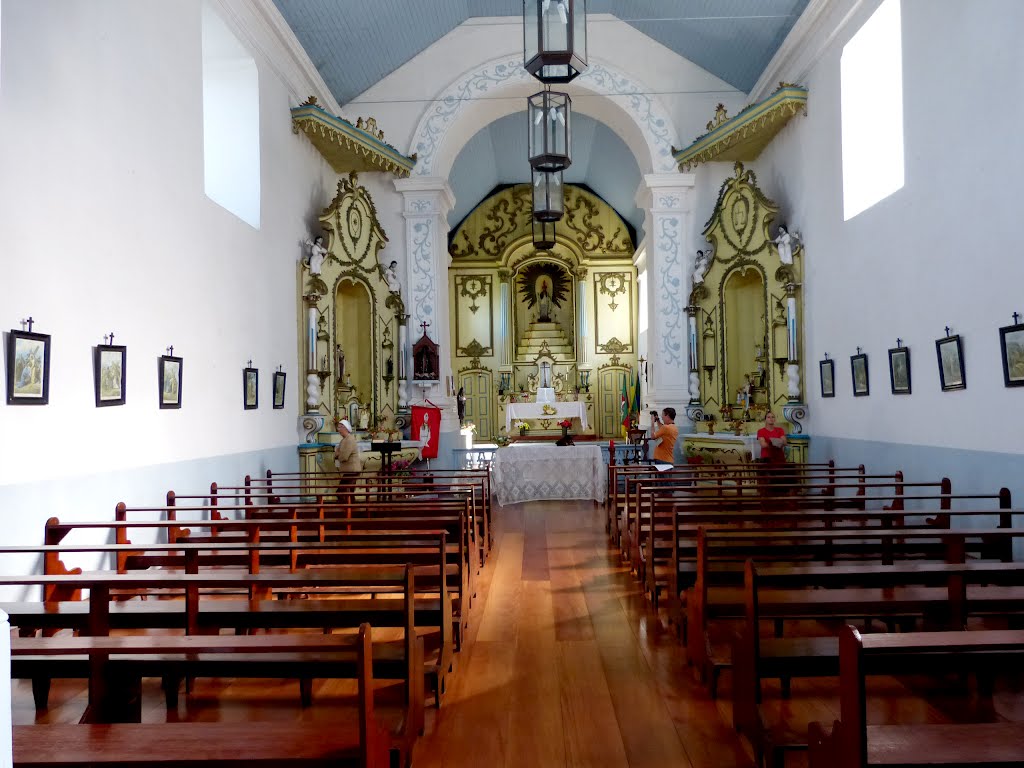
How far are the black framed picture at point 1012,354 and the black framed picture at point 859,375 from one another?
2.79 m

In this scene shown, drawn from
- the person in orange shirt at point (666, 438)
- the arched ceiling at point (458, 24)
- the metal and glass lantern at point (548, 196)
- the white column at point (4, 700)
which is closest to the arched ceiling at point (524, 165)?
the arched ceiling at point (458, 24)

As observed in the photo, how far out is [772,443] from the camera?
9.86 meters

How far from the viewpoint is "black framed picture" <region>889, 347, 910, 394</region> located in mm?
8242

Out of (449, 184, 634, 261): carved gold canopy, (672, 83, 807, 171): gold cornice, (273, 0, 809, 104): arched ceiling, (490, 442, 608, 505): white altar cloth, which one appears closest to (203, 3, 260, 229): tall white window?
(273, 0, 809, 104): arched ceiling

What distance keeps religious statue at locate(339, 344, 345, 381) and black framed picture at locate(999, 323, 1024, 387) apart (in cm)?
865

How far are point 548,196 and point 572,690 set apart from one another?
25.8ft

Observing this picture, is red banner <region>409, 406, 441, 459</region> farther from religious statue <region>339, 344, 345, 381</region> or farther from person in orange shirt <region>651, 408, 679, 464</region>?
person in orange shirt <region>651, 408, 679, 464</region>

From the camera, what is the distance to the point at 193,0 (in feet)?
27.0

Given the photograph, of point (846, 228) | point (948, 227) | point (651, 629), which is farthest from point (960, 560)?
point (846, 228)

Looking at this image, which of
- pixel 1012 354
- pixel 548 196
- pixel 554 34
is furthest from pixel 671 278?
pixel 1012 354

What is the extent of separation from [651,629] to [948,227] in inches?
186

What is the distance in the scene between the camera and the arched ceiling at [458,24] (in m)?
11.1

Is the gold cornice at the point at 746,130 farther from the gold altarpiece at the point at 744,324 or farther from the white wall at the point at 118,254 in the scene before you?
the white wall at the point at 118,254

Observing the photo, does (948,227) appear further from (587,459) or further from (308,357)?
(308,357)
